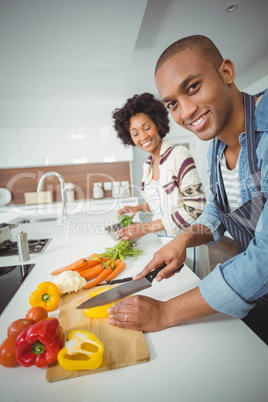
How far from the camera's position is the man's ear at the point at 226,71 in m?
0.81

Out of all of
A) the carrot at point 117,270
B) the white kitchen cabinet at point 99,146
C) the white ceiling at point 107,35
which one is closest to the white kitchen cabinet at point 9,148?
the white ceiling at point 107,35

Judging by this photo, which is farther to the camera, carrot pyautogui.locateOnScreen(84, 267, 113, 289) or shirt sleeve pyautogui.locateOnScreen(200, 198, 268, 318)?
carrot pyautogui.locateOnScreen(84, 267, 113, 289)

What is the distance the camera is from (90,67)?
285 cm

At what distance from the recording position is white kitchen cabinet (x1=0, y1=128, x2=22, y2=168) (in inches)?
160

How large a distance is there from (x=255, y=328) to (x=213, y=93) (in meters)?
1.04

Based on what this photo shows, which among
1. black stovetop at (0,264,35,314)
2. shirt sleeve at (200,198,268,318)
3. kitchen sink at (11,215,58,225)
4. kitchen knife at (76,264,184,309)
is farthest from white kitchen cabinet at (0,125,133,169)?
shirt sleeve at (200,198,268,318)

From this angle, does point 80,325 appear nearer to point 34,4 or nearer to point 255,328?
point 255,328

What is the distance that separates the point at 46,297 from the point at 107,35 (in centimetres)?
228

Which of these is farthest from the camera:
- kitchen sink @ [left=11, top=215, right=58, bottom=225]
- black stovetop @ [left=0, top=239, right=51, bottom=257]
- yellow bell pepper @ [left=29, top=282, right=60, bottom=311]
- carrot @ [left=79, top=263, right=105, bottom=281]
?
kitchen sink @ [left=11, top=215, right=58, bottom=225]

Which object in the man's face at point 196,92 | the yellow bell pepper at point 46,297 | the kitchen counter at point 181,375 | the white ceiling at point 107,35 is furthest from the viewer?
the white ceiling at point 107,35

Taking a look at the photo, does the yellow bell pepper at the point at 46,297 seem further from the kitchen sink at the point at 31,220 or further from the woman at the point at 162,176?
the kitchen sink at the point at 31,220

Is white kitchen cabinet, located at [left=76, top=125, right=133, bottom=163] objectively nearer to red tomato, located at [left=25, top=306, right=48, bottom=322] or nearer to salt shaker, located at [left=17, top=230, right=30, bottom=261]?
salt shaker, located at [left=17, top=230, right=30, bottom=261]

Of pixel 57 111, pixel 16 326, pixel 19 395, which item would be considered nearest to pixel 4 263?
pixel 16 326

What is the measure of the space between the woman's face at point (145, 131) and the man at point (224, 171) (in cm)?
97
